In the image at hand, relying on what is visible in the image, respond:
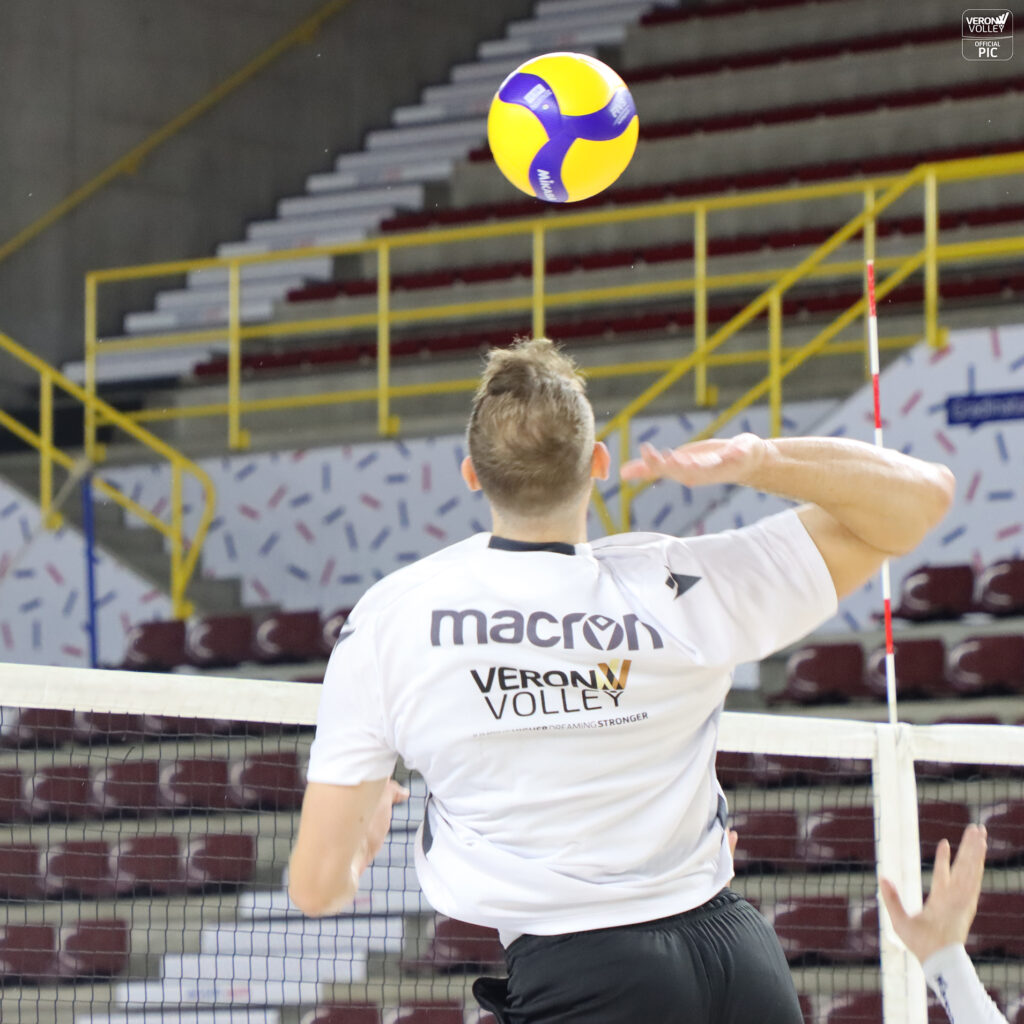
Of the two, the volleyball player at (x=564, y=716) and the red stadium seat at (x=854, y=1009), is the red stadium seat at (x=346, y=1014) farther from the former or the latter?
the volleyball player at (x=564, y=716)

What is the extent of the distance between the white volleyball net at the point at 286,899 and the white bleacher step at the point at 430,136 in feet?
25.9

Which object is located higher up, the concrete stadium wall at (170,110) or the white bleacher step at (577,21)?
the white bleacher step at (577,21)

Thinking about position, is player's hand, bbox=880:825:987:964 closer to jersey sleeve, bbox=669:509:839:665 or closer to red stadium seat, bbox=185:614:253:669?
jersey sleeve, bbox=669:509:839:665

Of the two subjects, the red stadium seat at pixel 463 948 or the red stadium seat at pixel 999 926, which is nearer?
the red stadium seat at pixel 999 926

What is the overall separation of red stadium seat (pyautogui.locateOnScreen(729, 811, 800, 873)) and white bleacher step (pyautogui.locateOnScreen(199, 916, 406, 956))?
1350 millimetres

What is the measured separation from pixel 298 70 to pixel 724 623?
45.8ft

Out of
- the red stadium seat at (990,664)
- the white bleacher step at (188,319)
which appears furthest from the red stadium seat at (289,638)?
the white bleacher step at (188,319)

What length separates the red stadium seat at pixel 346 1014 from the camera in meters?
6.26

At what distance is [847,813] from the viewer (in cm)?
678

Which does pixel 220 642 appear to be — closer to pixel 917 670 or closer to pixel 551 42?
pixel 917 670

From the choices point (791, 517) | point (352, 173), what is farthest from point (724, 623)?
point (352, 173)

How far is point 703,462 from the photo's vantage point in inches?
81.7

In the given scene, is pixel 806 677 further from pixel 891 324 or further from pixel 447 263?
pixel 447 263
